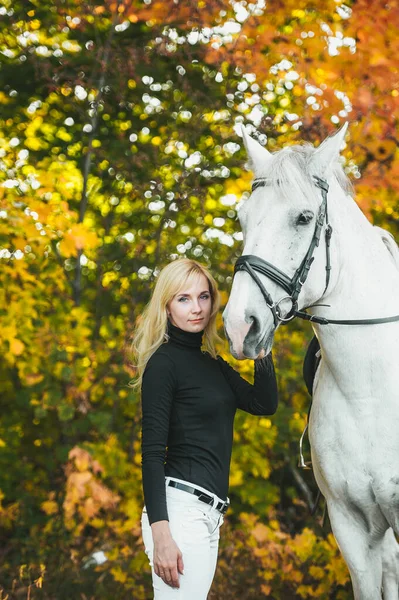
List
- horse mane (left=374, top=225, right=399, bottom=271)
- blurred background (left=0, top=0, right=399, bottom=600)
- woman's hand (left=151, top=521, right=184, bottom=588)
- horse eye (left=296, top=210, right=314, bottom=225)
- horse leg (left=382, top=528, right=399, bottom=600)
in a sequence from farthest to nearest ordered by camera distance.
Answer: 1. blurred background (left=0, top=0, right=399, bottom=600)
2. horse leg (left=382, top=528, right=399, bottom=600)
3. horse mane (left=374, top=225, right=399, bottom=271)
4. horse eye (left=296, top=210, right=314, bottom=225)
5. woman's hand (left=151, top=521, right=184, bottom=588)

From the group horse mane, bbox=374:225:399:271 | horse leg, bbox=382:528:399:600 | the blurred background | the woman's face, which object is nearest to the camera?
the woman's face

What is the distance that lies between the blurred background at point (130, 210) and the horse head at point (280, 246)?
199 cm

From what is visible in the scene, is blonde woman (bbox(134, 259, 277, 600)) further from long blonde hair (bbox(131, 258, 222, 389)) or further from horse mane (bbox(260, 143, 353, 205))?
horse mane (bbox(260, 143, 353, 205))

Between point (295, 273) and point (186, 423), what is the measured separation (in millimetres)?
655

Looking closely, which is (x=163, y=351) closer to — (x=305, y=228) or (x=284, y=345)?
(x=305, y=228)

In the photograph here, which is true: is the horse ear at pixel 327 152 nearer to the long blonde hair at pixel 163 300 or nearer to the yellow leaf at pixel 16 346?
the long blonde hair at pixel 163 300

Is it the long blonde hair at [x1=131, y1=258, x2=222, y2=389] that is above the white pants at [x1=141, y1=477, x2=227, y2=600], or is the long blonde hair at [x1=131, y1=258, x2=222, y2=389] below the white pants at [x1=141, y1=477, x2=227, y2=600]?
above

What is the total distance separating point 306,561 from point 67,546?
1.79 meters

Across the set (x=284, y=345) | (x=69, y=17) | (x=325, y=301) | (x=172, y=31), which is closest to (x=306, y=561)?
(x=284, y=345)

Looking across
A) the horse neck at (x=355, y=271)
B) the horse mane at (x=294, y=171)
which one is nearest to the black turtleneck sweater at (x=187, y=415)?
the horse neck at (x=355, y=271)

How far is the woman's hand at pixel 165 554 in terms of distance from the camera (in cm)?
208

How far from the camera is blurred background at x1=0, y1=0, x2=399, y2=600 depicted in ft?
14.9

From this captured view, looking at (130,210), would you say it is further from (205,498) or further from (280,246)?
(205,498)

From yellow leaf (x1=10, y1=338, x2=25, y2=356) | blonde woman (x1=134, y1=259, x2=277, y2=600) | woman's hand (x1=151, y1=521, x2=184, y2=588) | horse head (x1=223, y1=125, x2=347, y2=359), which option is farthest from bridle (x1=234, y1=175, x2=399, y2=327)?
yellow leaf (x1=10, y1=338, x2=25, y2=356)
